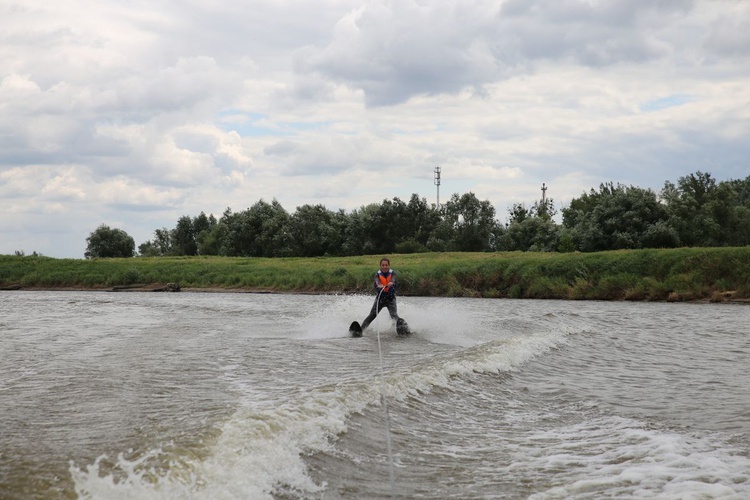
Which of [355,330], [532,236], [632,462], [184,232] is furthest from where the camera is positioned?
[184,232]

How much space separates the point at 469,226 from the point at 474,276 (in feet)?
147

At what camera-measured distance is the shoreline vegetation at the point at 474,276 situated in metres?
33.4

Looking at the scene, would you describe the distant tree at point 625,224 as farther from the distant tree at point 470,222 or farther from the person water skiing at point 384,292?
→ the person water skiing at point 384,292

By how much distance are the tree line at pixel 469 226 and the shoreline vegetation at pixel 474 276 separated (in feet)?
41.3

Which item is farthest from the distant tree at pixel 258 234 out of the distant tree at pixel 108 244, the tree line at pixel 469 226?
the distant tree at pixel 108 244

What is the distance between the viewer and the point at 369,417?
8.36 meters

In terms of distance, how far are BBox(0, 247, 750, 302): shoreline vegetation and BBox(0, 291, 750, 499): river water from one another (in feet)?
55.1

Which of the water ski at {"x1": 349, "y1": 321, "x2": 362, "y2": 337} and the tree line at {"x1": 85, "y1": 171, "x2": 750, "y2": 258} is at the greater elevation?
the tree line at {"x1": 85, "y1": 171, "x2": 750, "y2": 258}

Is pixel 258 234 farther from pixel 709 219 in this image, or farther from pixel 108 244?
pixel 709 219

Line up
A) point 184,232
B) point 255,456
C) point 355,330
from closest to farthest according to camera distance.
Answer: point 255,456 < point 355,330 < point 184,232

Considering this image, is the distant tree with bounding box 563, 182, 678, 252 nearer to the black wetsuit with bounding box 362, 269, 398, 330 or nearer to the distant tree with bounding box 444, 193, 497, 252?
the distant tree with bounding box 444, 193, 497, 252

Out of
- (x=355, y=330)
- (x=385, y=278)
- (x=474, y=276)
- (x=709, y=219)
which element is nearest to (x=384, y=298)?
(x=385, y=278)

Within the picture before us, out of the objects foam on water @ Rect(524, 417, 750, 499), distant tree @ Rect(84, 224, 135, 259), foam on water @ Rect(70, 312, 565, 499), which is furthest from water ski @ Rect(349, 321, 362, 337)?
distant tree @ Rect(84, 224, 135, 259)

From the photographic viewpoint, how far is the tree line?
181 feet
